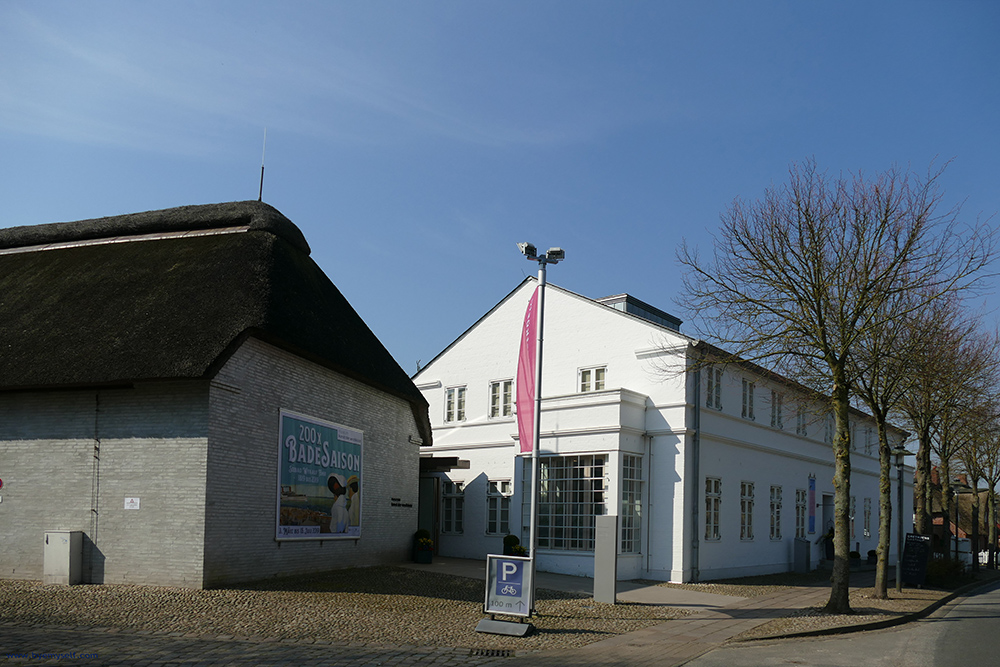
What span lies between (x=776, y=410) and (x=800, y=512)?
4.39 m

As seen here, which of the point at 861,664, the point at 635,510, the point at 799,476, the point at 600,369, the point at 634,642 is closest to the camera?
the point at 861,664

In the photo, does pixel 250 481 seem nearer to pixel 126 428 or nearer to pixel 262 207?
pixel 126 428

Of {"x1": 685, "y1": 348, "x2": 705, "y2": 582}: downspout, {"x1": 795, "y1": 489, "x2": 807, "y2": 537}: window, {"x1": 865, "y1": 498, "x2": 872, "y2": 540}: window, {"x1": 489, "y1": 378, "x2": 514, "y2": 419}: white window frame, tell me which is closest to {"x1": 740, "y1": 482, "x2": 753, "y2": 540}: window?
{"x1": 685, "y1": 348, "x2": 705, "y2": 582}: downspout

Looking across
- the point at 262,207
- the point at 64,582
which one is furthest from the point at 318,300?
the point at 64,582

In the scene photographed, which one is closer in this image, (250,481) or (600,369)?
(250,481)

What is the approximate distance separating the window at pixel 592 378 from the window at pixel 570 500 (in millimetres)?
2650

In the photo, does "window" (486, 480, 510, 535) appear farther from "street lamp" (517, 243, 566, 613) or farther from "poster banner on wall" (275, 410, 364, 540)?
"street lamp" (517, 243, 566, 613)

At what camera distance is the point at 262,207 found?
63.6ft

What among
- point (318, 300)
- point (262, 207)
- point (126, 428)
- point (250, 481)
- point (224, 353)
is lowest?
point (250, 481)

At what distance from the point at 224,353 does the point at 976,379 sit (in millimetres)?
20071

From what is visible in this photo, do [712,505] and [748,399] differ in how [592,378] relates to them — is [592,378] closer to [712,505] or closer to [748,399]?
[712,505]

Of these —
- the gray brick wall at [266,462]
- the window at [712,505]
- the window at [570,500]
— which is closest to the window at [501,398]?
the window at [570,500]

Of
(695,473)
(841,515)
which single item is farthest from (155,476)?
(695,473)

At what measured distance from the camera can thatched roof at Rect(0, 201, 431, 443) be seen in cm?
1502
